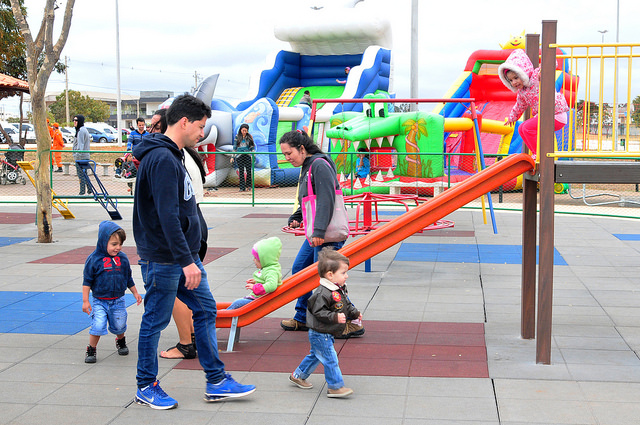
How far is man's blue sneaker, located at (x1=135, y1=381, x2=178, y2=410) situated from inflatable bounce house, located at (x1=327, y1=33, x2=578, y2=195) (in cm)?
989

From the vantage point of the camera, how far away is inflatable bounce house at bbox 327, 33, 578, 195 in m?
15.9

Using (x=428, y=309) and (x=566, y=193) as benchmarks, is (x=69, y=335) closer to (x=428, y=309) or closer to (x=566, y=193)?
(x=428, y=309)

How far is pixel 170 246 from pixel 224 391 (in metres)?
1.05

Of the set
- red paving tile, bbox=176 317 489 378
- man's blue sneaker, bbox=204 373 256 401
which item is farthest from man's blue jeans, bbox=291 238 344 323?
man's blue sneaker, bbox=204 373 256 401

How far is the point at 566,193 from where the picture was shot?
19.9 metres

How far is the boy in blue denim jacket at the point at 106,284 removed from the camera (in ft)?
18.1

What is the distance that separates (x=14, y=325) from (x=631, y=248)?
8.68m

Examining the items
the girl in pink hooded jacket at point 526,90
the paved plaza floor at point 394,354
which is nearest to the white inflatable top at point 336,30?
the paved plaza floor at point 394,354

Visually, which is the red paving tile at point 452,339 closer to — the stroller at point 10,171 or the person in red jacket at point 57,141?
the stroller at point 10,171

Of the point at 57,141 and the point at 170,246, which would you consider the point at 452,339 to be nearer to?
the point at 170,246

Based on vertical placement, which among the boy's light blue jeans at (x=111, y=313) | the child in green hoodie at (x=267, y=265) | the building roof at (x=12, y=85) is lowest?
the boy's light blue jeans at (x=111, y=313)

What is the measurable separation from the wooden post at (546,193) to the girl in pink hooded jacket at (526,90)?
0.25 m

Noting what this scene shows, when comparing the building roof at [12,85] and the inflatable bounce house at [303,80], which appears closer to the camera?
the inflatable bounce house at [303,80]

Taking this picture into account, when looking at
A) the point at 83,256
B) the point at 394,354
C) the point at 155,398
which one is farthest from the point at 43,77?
the point at 155,398
